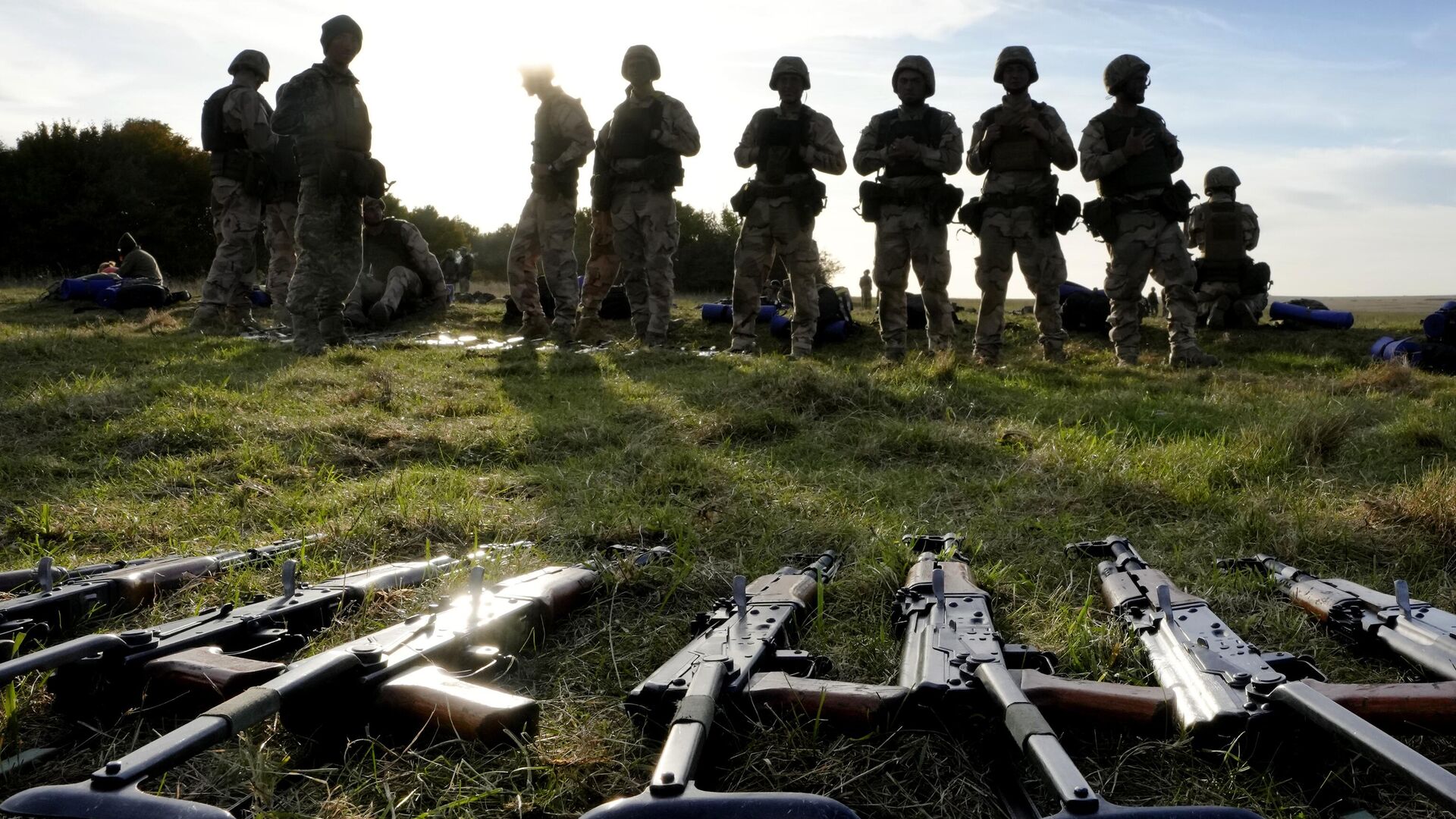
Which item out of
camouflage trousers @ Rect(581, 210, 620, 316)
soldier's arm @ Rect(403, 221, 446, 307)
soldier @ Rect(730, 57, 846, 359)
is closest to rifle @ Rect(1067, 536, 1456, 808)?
soldier @ Rect(730, 57, 846, 359)

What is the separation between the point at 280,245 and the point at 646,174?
4725 mm

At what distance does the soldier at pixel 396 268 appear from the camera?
482 inches

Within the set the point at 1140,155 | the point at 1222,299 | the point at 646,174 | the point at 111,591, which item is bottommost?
the point at 111,591

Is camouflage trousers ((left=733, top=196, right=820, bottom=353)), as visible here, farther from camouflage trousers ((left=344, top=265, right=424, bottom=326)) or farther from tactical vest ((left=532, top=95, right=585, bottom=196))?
camouflage trousers ((left=344, top=265, right=424, bottom=326))

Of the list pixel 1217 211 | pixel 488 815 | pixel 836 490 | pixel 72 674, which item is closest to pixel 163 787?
pixel 72 674

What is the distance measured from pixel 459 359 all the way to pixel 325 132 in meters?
2.17

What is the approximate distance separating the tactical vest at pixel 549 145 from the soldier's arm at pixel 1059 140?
4.43 meters

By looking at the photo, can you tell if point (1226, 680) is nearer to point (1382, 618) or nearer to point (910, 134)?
point (1382, 618)

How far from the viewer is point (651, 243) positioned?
960cm

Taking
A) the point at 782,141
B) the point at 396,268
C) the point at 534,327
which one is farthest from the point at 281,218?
the point at 782,141

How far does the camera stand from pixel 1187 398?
6277 mm

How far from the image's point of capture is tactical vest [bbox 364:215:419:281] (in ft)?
41.9

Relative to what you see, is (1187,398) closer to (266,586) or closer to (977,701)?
(977,701)

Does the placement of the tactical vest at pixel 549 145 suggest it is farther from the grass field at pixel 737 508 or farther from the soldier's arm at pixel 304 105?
the grass field at pixel 737 508
